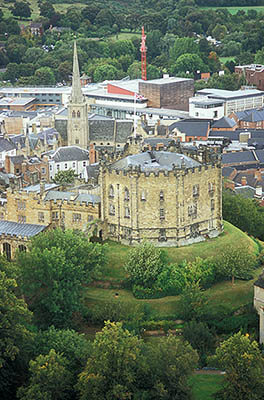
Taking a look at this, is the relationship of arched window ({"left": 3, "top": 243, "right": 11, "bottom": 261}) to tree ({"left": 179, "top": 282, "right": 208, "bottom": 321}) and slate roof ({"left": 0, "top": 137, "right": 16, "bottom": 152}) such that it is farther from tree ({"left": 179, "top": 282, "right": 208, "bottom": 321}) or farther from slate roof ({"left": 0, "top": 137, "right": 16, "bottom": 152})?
slate roof ({"left": 0, "top": 137, "right": 16, "bottom": 152})

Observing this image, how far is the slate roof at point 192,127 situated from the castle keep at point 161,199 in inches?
2603

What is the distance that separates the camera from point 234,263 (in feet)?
284

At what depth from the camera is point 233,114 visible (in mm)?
174375

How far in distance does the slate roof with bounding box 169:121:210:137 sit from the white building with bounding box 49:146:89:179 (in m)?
26.0

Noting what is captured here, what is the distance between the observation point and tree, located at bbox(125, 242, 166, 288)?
84.7 meters

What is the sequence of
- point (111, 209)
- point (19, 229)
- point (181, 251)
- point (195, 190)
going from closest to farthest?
point (181, 251) → point (195, 190) → point (111, 209) → point (19, 229)

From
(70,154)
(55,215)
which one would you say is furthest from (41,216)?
(70,154)

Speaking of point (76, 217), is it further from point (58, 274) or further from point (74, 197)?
point (58, 274)

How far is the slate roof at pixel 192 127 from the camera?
15900cm

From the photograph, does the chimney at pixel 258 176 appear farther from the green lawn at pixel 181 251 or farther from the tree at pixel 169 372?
the tree at pixel 169 372

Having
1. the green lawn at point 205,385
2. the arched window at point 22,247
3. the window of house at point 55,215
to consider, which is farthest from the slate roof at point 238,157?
the green lawn at point 205,385

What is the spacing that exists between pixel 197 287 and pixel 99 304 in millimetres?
9299

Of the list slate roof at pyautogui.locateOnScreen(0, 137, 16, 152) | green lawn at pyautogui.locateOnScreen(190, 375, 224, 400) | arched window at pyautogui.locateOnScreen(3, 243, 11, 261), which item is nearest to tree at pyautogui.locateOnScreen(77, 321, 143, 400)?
green lawn at pyautogui.locateOnScreen(190, 375, 224, 400)

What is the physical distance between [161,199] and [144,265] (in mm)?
7727
